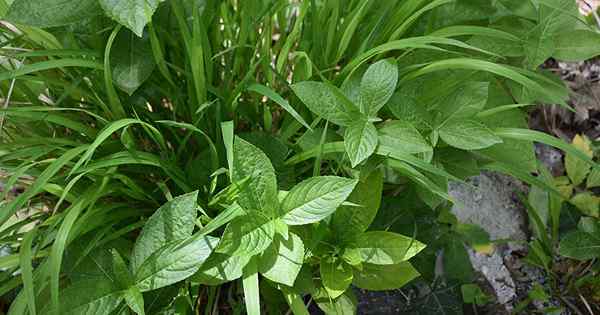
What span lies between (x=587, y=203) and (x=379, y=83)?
732 mm

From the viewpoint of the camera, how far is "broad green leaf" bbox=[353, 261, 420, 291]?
910 millimetres

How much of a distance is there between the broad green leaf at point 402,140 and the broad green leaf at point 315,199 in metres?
0.10

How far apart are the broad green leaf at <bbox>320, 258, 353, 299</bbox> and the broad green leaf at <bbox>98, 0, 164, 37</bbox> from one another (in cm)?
42

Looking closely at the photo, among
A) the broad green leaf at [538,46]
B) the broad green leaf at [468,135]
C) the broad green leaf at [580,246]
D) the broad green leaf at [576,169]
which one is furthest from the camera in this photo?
the broad green leaf at [576,169]

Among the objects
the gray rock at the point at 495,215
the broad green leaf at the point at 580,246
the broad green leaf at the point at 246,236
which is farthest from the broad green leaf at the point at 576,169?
the broad green leaf at the point at 246,236

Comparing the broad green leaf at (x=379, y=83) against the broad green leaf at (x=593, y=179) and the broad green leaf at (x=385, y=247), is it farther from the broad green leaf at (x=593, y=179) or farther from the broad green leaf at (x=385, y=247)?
the broad green leaf at (x=593, y=179)

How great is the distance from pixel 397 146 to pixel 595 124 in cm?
92

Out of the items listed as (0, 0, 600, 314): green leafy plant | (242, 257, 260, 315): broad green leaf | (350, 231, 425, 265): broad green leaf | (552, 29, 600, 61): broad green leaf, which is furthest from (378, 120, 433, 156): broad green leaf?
(552, 29, 600, 61): broad green leaf

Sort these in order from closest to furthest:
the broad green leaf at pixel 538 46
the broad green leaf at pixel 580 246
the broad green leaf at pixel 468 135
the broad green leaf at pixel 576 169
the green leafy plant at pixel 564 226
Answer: the broad green leaf at pixel 468 135
the broad green leaf at pixel 538 46
the broad green leaf at pixel 580 246
the green leafy plant at pixel 564 226
the broad green leaf at pixel 576 169

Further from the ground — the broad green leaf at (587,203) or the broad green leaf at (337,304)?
the broad green leaf at (337,304)

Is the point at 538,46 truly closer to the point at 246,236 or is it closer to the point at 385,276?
the point at 385,276

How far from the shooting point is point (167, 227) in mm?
786

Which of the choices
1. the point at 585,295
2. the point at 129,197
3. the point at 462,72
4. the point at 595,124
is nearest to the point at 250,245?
the point at 129,197

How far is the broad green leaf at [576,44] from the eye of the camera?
97 cm
